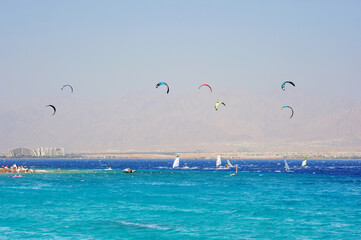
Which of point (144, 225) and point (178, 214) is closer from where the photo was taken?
point (144, 225)

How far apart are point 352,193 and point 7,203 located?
4719 cm

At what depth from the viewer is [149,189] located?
259 feet

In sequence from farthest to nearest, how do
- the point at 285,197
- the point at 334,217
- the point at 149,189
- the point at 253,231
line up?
the point at 149,189 < the point at 285,197 < the point at 334,217 < the point at 253,231


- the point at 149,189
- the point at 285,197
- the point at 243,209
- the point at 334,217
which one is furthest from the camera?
the point at 149,189

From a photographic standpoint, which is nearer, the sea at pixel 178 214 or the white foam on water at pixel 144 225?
the sea at pixel 178 214

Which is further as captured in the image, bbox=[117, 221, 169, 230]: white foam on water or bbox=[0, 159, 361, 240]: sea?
bbox=[117, 221, 169, 230]: white foam on water

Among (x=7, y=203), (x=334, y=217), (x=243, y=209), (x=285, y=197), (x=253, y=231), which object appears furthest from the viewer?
(x=285, y=197)

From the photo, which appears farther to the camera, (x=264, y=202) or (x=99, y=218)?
(x=264, y=202)

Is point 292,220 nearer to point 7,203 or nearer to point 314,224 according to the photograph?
point 314,224

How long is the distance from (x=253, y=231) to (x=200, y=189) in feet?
123

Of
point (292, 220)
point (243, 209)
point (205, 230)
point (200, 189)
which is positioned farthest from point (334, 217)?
point (200, 189)

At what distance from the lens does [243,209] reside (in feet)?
180

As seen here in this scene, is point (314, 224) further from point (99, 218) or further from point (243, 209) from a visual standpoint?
point (99, 218)

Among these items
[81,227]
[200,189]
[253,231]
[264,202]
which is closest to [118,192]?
[200,189]
